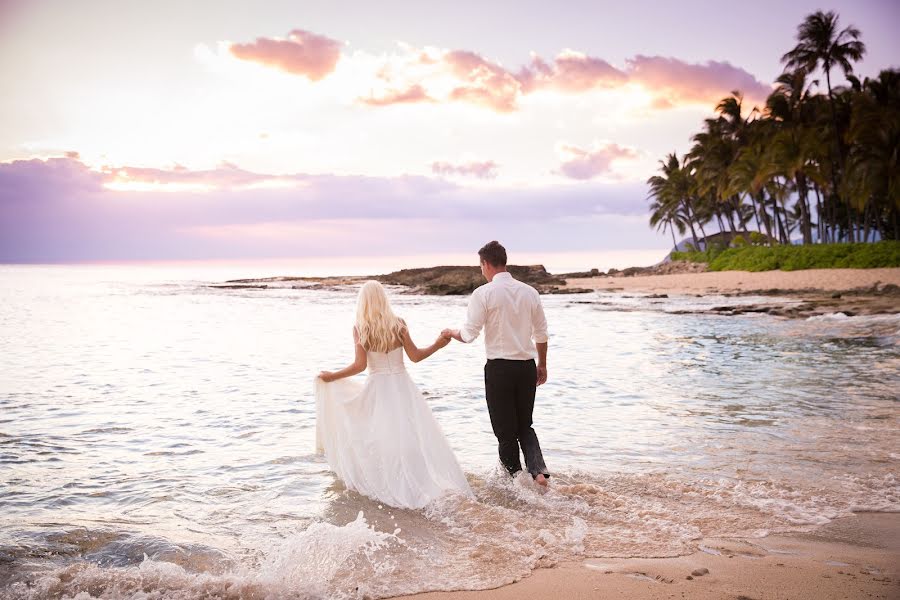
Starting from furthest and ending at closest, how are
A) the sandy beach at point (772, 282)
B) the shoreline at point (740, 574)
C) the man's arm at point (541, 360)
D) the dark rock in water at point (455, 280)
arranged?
the dark rock in water at point (455, 280) < the sandy beach at point (772, 282) < the man's arm at point (541, 360) < the shoreline at point (740, 574)

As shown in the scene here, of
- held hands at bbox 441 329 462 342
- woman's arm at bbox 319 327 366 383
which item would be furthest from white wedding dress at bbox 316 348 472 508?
held hands at bbox 441 329 462 342

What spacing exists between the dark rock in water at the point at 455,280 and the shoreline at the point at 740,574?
45.8m

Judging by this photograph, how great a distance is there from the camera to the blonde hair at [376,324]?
5.52m

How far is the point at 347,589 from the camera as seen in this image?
3965 mm

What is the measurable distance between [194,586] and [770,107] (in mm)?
50750

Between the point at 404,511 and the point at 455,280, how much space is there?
2187 inches

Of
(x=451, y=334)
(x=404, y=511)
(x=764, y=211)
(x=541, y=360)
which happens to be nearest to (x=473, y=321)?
(x=451, y=334)

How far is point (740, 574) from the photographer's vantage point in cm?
396

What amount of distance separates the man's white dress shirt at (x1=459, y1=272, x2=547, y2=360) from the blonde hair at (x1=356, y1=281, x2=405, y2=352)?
0.60m

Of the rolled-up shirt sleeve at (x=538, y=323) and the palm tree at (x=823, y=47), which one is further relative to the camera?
the palm tree at (x=823, y=47)

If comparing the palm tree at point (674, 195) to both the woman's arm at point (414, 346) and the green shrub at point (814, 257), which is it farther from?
the woman's arm at point (414, 346)

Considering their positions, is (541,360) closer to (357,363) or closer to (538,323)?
(538,323)

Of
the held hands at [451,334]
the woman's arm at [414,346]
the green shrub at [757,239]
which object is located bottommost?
the woman's arm at [414,346]

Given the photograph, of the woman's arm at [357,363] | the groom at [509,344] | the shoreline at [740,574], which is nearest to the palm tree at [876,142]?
the groom at [509,344]
